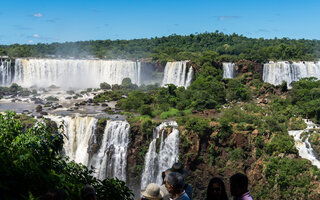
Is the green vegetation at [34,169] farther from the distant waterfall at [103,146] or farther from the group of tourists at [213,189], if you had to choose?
the distant waterfall at [103,146]

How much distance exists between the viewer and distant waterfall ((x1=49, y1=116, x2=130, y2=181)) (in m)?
24.0

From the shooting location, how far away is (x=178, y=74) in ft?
143

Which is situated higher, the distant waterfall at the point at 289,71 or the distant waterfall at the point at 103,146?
the distant waterfall at the point at 289,71

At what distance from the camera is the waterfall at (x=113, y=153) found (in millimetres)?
23908

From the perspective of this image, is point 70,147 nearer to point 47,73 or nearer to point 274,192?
point 274,192

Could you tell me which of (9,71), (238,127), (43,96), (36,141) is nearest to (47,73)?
(9,71)

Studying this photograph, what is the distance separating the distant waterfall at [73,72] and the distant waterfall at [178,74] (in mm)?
4512

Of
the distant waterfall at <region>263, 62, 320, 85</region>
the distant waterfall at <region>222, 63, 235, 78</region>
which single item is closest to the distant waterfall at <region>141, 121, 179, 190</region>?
the distant waterfall at <region>222, 63, 235, 78</region>

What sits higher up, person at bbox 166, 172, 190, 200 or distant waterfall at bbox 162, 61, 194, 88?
distant waterfall at bbox 162, 61, 194, 88

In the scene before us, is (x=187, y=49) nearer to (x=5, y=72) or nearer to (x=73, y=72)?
(x=73, y=72)

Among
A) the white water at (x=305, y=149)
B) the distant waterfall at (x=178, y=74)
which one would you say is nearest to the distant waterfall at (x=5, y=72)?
the distant waterfall at (x=178, y=74)

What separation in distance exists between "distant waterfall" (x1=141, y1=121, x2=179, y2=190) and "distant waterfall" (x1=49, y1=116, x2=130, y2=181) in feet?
4.92

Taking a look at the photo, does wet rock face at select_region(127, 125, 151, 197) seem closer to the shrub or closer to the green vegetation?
the green vegetation

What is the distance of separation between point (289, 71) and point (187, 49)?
95.1 feet
